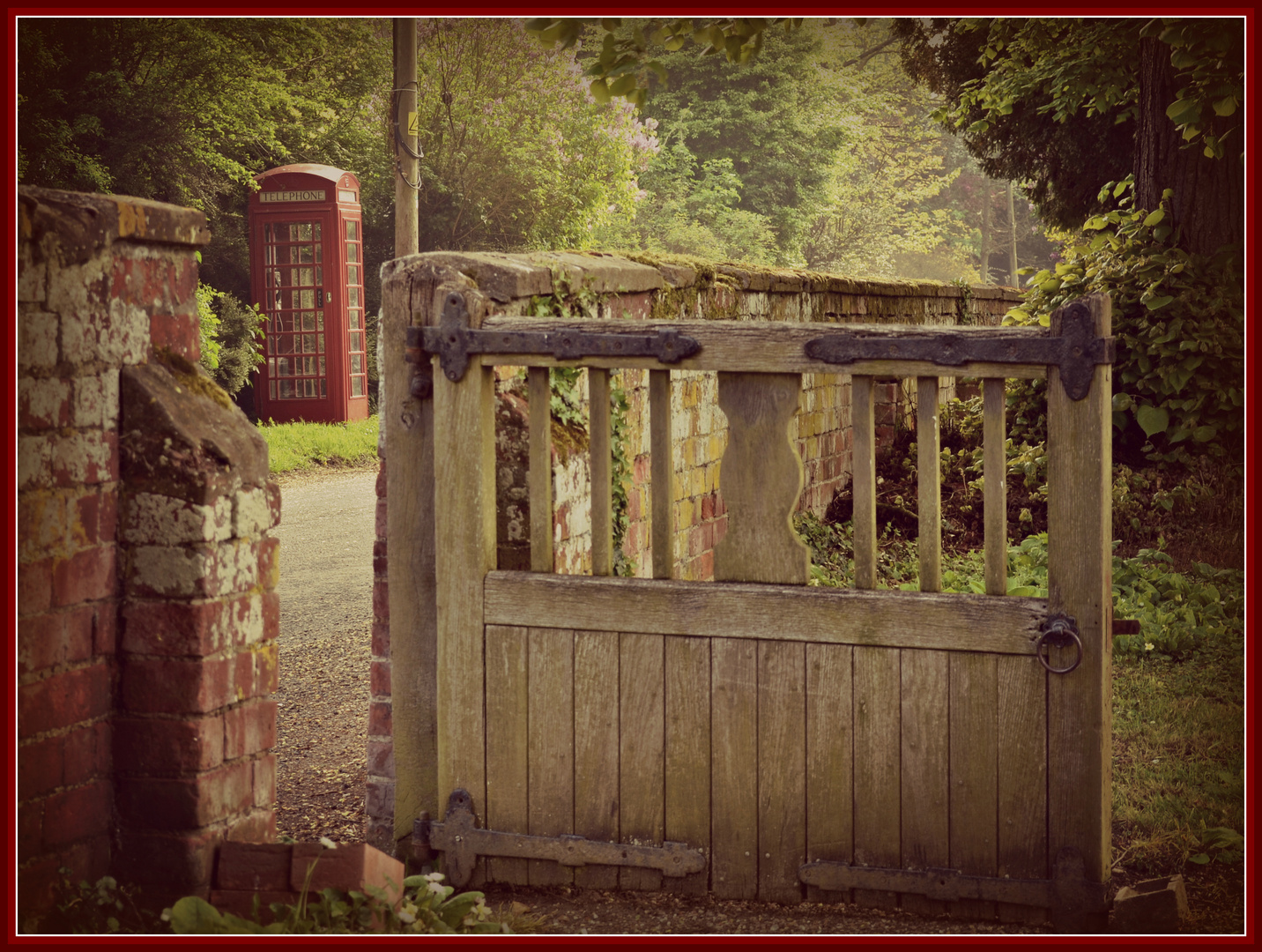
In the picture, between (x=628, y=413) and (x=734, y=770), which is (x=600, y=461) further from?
Answer: (x=628, y=413)

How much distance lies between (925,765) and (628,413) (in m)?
2.15

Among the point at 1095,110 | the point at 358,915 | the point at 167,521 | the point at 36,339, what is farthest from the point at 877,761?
the point at 1095,110

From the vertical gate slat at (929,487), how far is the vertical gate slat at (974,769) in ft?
0.73

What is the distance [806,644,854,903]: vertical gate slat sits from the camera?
→ 3232mm

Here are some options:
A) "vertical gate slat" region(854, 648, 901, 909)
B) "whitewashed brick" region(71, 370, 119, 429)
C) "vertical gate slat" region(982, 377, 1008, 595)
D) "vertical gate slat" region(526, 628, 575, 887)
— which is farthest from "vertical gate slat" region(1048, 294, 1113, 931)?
"whitewashed brick" region(71, 370, 119, 429)

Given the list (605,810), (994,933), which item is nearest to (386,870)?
(605,810)

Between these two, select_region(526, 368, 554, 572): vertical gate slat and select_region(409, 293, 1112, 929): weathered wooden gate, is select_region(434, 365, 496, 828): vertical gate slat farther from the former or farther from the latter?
select_region(526, 368, 554, 572): vertical gate slat

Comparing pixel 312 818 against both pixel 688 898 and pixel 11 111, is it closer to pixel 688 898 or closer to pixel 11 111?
pixel 688 898

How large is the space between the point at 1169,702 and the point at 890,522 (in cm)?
346

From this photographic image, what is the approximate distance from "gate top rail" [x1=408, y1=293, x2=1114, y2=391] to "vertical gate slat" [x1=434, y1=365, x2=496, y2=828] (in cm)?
11

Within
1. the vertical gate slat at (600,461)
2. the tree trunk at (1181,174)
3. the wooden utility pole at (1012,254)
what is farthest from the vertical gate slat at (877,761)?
the wooden utility pole at (1012,254)

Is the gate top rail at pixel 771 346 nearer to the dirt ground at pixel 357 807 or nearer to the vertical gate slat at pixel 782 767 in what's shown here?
the vertical gate slat at pixel 782 767

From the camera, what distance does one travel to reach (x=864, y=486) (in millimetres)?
3213

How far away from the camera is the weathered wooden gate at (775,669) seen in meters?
3.09
